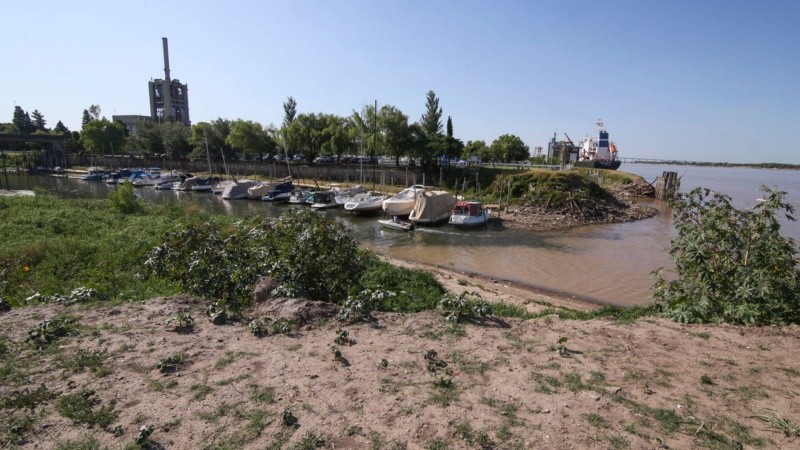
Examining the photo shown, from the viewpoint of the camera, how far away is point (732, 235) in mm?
9211

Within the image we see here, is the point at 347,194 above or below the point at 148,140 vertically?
below

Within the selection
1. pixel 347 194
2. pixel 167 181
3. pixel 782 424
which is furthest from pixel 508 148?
pixel 782 424

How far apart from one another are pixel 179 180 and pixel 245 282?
5941cm

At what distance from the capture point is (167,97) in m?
115

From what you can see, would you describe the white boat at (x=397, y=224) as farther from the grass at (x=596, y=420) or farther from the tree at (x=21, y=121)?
the tree at (x=21, y=121)

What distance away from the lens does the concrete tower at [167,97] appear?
114938 millimetres

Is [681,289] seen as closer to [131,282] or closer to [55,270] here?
[131,282]

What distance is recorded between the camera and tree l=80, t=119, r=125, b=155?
86.8 meters

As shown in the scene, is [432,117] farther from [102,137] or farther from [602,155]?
[102,137]

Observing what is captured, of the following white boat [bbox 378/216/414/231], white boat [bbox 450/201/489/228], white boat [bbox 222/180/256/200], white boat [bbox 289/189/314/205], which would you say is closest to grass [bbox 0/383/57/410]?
white boat [bbox 378/216/414/231]

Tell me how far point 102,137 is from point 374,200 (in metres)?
79.1

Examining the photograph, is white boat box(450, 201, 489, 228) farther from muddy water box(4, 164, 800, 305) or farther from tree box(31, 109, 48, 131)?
tree box(31, 109, 48, 131)

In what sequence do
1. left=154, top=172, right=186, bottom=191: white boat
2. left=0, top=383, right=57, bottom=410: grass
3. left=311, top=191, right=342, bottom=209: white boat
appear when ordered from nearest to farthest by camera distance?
left=0, top=383, right=57, bottom=410: grass < left=311, top=191, right=342, bottom=209: white boat < left=154, top=172, right=186, bottom=191: white boat

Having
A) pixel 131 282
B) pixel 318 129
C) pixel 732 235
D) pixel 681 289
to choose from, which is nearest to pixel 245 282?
pixel 131 282
